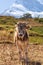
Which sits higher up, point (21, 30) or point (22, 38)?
point (21, 30)

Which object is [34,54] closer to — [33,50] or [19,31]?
[33,50]

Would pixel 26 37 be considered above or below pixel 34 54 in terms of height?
above

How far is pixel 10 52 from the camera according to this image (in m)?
14.1

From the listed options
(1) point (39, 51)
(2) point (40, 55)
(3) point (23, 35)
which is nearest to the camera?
(3) point (23, 35)

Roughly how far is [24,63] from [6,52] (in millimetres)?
5227

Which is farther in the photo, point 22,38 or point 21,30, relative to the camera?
point 21,30

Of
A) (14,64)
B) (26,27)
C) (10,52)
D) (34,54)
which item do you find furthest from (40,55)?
(26,27)

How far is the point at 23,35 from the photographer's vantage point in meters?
8.68

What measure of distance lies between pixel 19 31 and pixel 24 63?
0.99 m

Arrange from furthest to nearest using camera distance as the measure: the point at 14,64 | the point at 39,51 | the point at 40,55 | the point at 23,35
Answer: the point at 39,51 → the point at 40,55 → the point at 14,64 → the point at 23,35

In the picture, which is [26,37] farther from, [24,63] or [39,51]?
[39,51]

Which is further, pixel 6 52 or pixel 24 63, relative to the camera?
pixel 6 52

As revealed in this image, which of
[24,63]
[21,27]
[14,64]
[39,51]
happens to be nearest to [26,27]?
[21,27]


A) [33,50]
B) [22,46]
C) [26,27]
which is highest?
[26,27]
